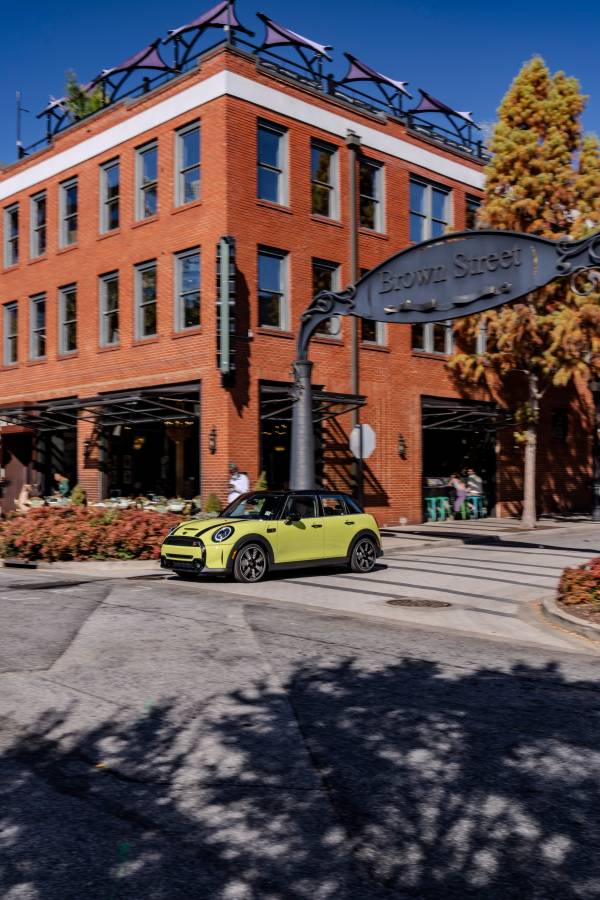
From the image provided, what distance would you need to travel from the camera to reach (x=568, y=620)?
10016 mm

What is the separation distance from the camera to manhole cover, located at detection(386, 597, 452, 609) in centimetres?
1172

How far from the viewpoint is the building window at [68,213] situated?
28.0m

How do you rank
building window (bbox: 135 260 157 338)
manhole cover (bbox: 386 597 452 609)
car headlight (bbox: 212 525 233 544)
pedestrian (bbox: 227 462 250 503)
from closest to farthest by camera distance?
1. manhole cover (bbox: 386 597 452 609)
2. car headlight (bbox: 212 525 233 544)
3. pedestrian (bbox: 227 462 250 503)
4. building window (bbox: 135 260 157 338)

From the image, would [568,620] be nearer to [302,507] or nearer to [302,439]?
[302,507]

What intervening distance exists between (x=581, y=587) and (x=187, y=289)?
15.5 metres

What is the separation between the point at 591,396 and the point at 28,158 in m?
23.8

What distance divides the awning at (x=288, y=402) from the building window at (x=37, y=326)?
978 centimetres

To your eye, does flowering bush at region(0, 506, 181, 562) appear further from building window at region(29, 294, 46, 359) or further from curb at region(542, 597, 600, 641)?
building window at region(29, 294, 46, 359)

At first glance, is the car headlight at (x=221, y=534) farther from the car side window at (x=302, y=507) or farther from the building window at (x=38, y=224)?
the building window at (x=38, y=224)

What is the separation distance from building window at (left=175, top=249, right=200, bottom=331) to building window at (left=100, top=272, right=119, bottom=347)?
10.1 feet

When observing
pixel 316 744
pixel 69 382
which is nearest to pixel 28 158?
pixel 69 382

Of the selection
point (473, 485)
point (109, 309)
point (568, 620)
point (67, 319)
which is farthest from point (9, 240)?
point (568, 620)

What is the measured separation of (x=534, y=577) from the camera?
15008mm

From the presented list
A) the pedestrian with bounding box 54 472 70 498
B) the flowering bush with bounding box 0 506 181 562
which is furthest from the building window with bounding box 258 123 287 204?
the pedestrian with bounding box 54 472 70 498
